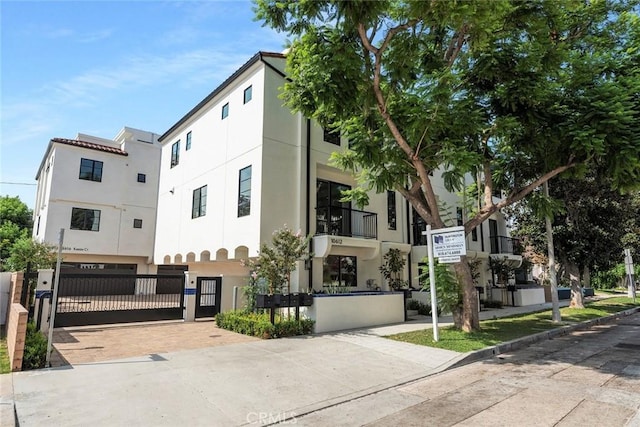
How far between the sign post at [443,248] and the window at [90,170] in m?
23.1

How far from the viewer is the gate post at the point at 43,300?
1013cm

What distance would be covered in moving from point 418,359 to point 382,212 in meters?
10.2

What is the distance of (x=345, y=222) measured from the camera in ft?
52.3

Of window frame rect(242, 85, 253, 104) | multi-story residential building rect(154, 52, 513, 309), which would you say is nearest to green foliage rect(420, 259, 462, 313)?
multi-story residential building rect(154, 52, 513, 309)

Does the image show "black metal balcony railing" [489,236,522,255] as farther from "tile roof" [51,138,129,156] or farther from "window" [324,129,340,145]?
"tile roof" [51,138,129,156]

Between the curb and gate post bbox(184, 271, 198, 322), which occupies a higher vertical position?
gate post bbox(184, 271, 198, 322)

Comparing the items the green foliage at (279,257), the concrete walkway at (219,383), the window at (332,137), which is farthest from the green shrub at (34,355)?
the window at (332,137)

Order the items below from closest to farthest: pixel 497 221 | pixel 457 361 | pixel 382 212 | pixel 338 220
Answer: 1. pixel 457 361
2. pixel 338 220
3. pixel 382 212
4. pixel 497 221

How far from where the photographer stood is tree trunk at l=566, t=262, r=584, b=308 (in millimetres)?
18381

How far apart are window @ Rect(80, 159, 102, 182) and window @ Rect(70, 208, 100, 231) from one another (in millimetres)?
2189

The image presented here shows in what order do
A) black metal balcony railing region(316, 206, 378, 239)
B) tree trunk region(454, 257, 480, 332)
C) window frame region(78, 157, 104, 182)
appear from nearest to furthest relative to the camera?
tree trunk region(454, 257, 480, 332) → black metal balcony railing region(316, 206, 378, 239) → window frame region(78, 157, 104, 182)

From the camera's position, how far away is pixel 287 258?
1146 cm

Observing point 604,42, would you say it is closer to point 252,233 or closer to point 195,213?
point 252,233

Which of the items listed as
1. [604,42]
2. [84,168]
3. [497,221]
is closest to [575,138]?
[604,42]
